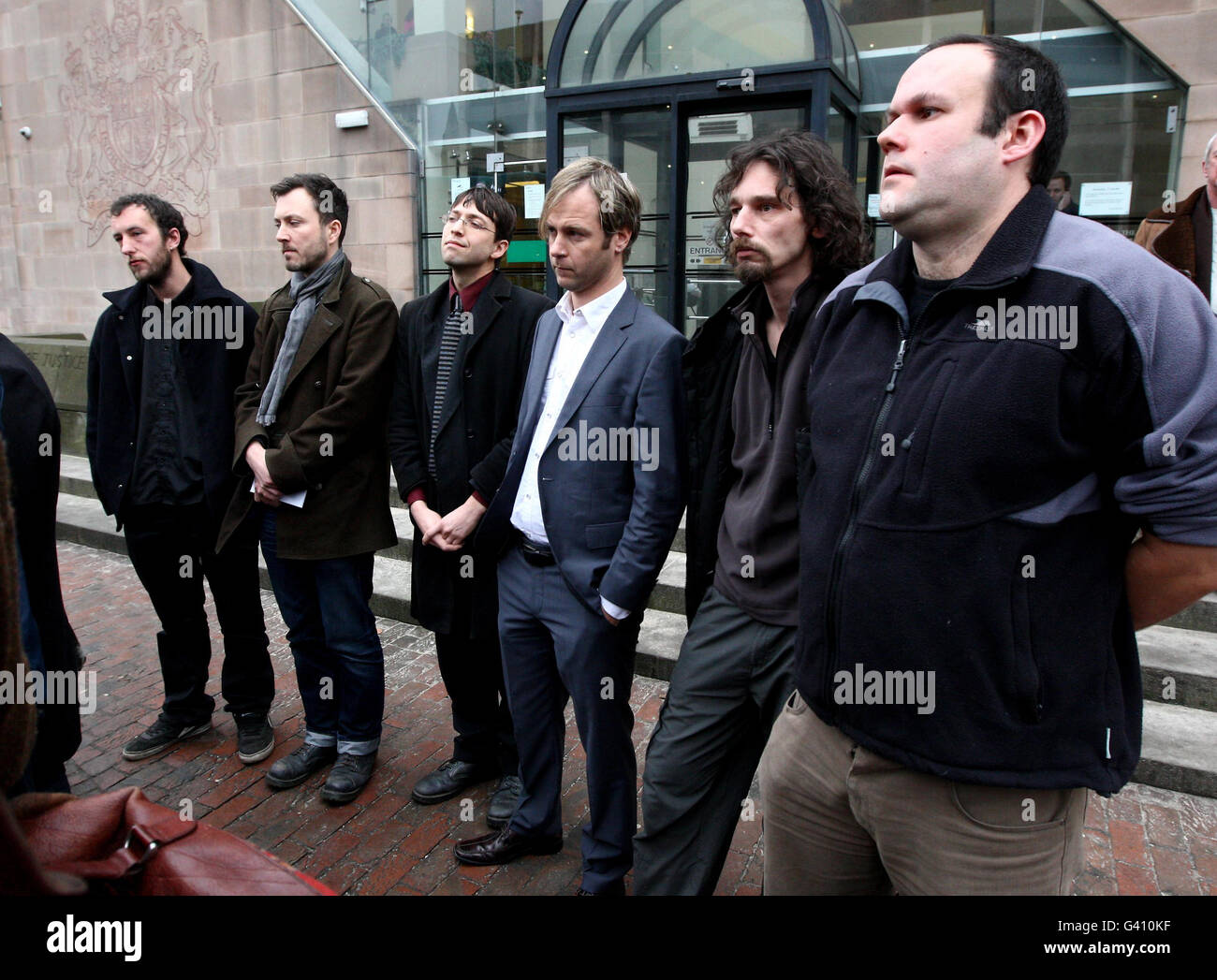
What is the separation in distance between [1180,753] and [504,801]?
2793 millimetres

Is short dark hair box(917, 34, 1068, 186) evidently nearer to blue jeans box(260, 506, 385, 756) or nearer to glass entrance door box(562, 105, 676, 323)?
blue jeans box(260, 506, 385, 756)

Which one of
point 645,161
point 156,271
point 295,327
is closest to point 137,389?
point 156,271

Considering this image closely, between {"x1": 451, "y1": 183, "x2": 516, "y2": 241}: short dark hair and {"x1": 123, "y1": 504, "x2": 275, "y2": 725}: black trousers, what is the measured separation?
1696mm

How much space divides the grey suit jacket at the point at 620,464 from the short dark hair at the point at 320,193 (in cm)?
153

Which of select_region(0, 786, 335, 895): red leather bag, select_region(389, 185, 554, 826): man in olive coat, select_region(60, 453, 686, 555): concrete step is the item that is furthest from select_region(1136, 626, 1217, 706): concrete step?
select_region(0, 786, 335, 895): red leather bag

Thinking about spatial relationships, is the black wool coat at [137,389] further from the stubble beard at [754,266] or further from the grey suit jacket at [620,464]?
the stubble beard at [754,266]

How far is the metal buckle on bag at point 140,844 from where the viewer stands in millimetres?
1220

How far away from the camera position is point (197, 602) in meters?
4.04

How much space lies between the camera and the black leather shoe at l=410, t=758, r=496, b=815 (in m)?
3.49

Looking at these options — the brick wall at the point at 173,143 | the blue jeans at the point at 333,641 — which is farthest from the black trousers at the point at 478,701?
the brick wall at the point at 173,143

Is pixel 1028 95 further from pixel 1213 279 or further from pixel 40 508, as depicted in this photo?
pixel 1213 279
